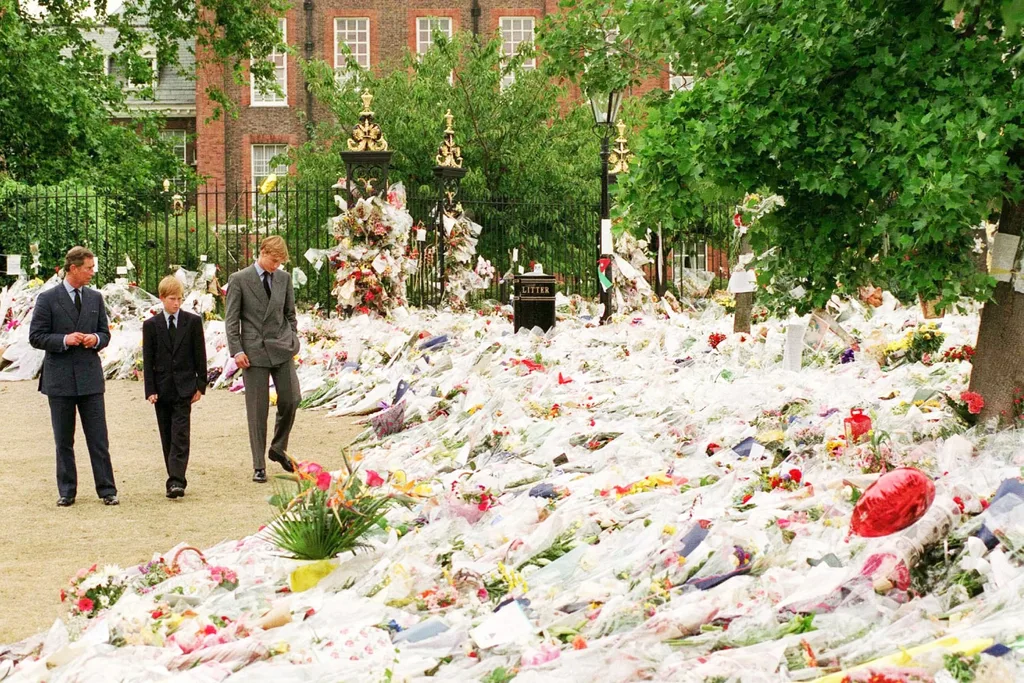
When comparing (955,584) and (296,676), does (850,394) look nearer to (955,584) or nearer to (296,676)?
(955,584)

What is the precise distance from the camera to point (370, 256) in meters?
18.1

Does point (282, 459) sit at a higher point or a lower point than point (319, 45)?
lower

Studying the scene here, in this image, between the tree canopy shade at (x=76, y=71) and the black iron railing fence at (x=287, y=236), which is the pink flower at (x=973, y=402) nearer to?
the black iron railing fence at (x=287, y=236)

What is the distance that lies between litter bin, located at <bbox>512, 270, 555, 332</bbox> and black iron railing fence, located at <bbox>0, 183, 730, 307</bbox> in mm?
2855

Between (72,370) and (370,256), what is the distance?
932cm

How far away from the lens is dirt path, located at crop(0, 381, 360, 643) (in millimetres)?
7008

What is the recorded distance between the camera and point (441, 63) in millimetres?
29875

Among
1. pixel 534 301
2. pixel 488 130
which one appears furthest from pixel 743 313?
pixel 488 130

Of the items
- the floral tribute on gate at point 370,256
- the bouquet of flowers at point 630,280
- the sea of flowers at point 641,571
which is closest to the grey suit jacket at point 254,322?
the sea of flowers at point 641,571

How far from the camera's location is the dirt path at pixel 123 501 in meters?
7.01

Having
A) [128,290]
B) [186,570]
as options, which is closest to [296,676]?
[186,570]

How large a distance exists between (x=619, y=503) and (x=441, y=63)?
965 inches

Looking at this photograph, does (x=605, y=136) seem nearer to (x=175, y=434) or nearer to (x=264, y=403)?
(x=264, y=403)

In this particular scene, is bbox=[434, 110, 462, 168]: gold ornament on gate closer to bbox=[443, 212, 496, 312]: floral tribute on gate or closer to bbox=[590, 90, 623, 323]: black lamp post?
bbox=[443, 212, 496, 312]: floral tribute on gate
